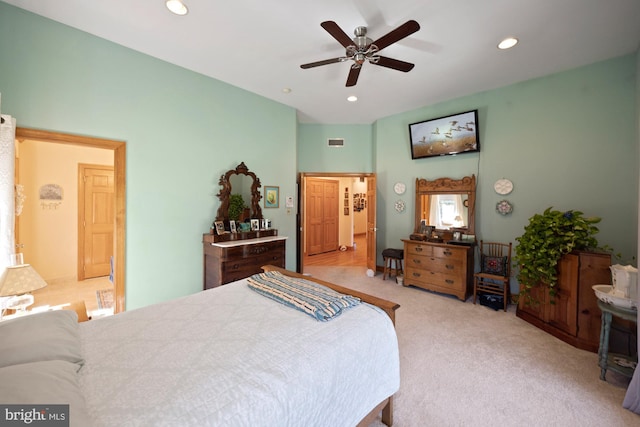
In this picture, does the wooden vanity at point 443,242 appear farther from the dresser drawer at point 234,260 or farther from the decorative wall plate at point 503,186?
the dresser drawer at point 234,260

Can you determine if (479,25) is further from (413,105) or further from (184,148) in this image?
(184,148)

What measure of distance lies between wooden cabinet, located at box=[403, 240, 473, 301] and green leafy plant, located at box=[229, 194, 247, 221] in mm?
2765

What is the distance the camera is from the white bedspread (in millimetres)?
930

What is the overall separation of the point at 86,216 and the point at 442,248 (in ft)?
20.1

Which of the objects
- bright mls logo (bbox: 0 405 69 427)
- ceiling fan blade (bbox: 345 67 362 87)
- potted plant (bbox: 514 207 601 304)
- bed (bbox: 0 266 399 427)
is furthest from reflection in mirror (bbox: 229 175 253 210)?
potted plant (bbox: 514 207 601 304)

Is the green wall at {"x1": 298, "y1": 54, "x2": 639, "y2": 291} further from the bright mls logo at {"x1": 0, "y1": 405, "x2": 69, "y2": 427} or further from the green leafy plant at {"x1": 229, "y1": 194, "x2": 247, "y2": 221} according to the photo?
the bright mls logo at {"x1": 0, "y1": 405, "x2": 69, "y2": 427}

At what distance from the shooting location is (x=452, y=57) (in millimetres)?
2992

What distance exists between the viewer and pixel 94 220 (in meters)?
4.68

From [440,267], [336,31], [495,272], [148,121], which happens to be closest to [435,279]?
[440,267]

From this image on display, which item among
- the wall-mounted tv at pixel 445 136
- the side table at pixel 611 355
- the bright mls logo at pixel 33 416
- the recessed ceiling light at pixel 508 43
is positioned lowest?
the side table at pixel 611 355

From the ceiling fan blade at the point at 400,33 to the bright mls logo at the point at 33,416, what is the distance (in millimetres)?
2714

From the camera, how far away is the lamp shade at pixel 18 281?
6.09ft

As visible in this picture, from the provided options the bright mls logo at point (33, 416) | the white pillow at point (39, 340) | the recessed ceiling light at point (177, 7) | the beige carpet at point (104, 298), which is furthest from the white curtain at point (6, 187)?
the bright mls logo at point (33, 416)

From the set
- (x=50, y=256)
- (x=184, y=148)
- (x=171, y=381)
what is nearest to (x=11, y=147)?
(x=184, y=148)
